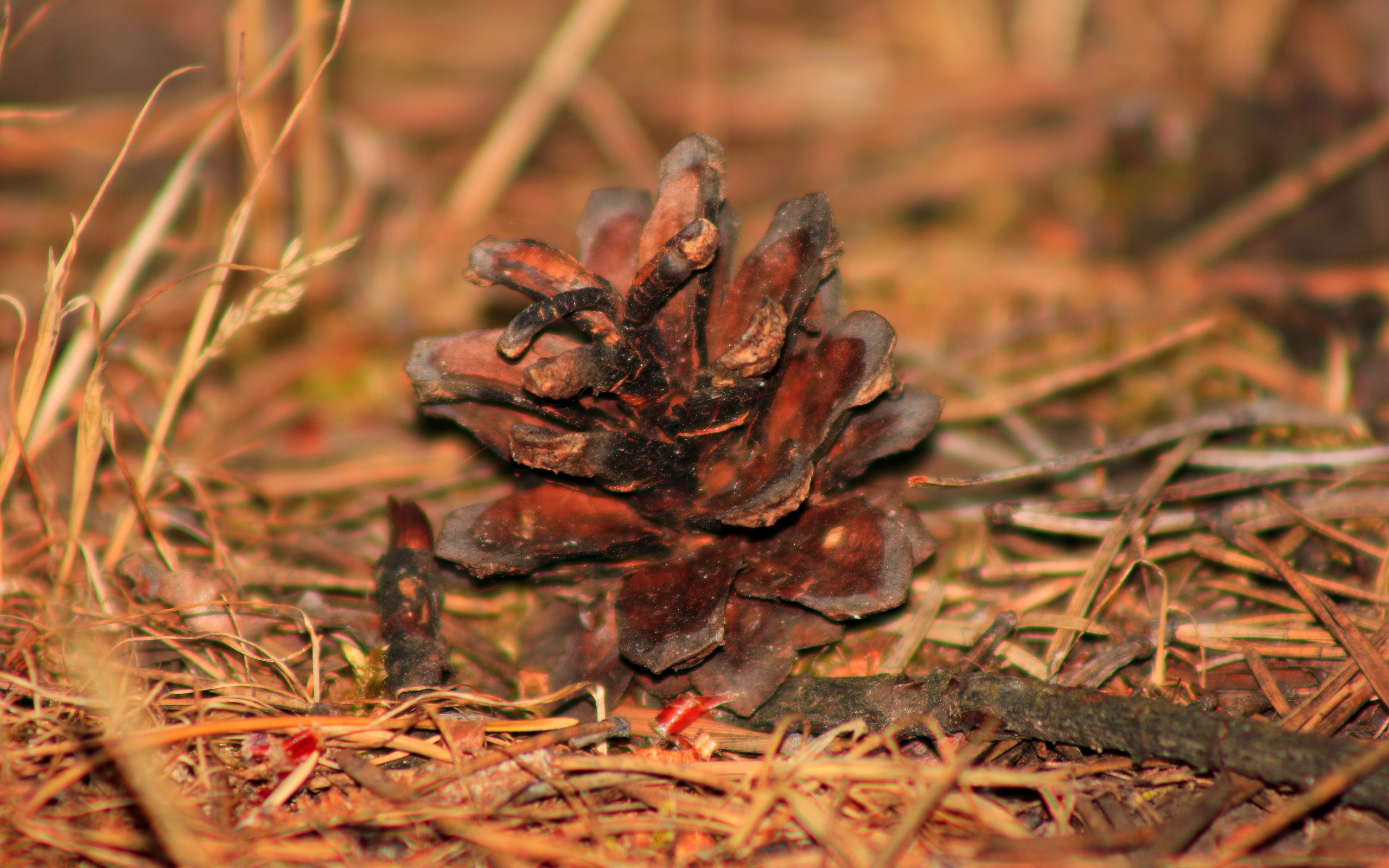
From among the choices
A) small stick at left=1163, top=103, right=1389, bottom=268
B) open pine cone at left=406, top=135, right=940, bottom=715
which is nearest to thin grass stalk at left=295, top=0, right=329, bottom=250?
open pine cone at left=406, top=135, right=940, bottom=715

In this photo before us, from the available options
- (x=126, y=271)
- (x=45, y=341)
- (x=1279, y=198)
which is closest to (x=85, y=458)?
(x=45, y=341)

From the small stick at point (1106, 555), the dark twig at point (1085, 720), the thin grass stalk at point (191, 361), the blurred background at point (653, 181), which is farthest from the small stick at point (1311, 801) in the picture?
Result: the thin grass stalk at point (191, 361)

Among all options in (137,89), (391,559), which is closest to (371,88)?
(137,89)

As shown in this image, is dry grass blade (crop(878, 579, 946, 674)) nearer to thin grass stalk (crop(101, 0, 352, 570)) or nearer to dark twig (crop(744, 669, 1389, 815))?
dark twig (crop(744, 669, 1389, 815))

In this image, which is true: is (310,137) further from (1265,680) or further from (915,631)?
(1265,680)

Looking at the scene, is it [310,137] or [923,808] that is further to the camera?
[310,137]
